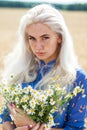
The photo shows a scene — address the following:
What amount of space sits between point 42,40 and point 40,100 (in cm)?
56

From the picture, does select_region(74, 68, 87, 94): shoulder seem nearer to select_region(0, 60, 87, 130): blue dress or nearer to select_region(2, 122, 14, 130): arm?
select_region(0, 60, 87, 130): blue dress

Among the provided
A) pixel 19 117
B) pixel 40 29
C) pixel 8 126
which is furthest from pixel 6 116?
pixel 40 29

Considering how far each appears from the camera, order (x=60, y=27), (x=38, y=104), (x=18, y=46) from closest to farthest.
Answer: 1. (x=38, y=104)
2. (x=60, y=27)
3. (x=18, y=46)

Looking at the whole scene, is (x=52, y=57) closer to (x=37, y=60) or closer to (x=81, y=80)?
(x=37, y=60)

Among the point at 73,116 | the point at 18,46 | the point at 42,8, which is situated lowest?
the point at 73,116

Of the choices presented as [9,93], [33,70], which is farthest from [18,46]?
[9,93]

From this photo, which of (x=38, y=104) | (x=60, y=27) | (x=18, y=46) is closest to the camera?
(x=38, y=104)

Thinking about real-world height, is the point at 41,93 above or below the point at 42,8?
below

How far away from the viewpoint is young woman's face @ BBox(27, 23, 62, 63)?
375cm

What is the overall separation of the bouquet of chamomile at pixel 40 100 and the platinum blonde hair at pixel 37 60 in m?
0.29

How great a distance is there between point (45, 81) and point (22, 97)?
0.38 meters

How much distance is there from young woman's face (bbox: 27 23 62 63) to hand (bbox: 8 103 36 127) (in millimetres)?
489

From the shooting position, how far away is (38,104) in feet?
11.3

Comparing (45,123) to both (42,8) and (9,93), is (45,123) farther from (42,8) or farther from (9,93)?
(42,8)
